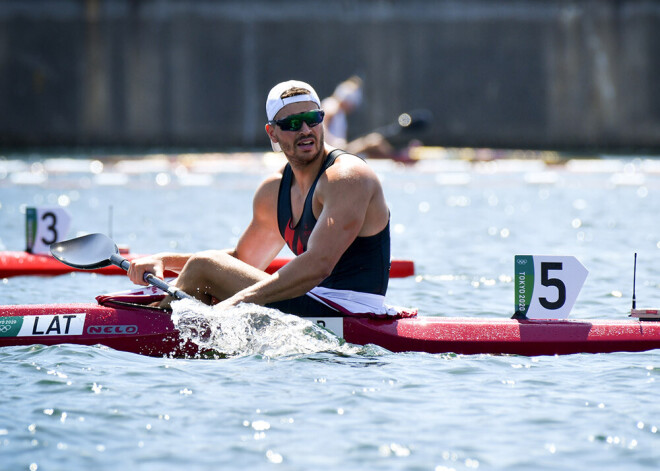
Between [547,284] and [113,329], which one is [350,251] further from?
[113,329]

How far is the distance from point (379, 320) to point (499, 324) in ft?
1.89

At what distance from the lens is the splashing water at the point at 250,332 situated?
5.10 meters

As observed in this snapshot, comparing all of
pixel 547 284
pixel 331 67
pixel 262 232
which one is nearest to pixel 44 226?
pixel 262 232

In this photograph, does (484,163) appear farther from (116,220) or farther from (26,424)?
(26,424)

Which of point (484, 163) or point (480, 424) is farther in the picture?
point (484, 163)

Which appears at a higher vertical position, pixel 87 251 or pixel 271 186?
pixel 271 186

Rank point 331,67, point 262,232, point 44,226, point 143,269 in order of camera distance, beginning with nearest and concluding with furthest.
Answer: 1. point 143,269
2. point 262,232
3. point 44,226
4. point 331,67

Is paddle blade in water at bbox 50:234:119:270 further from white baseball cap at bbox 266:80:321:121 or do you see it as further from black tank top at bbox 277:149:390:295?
white baseball cap at bbox 266:80:321:121

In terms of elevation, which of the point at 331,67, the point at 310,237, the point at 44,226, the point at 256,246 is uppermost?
the point at 331,67

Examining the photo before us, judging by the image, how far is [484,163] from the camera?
68.4ft

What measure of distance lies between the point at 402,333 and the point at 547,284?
0.74 metres

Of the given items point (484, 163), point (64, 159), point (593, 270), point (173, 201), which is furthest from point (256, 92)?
point (593, 270)

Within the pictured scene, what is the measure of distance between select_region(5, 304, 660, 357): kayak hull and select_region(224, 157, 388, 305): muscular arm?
1.13 ft

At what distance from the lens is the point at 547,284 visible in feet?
17.5
